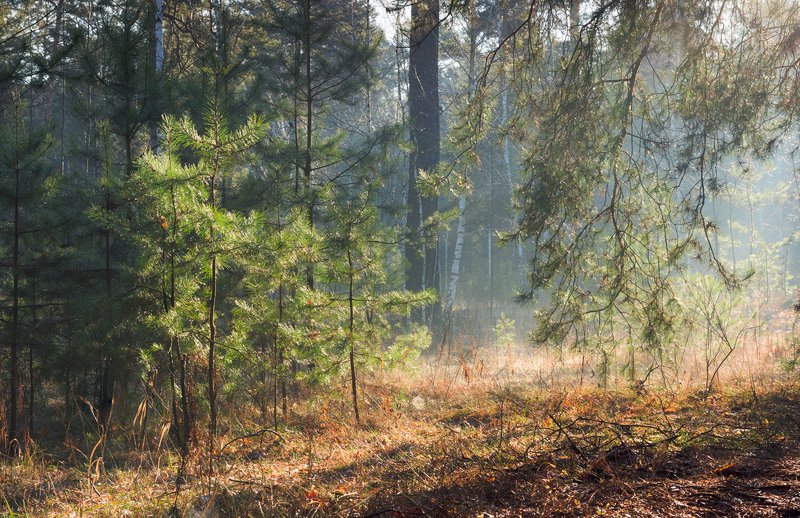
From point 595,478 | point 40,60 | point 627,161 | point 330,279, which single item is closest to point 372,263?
point 330,279

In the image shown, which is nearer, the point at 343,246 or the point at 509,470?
the point at 509,470

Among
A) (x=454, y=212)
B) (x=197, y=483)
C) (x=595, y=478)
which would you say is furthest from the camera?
(x=454, y=212)

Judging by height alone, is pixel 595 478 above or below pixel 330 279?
below

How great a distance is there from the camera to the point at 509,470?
3.22m

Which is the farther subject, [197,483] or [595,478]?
[197,483]

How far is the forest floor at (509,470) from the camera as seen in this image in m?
2.79

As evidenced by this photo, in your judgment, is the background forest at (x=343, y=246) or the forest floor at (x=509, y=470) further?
the background forest at (x=343, y=246)

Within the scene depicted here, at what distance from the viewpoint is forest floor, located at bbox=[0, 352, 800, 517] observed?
279 cm

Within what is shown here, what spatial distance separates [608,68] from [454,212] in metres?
2.14

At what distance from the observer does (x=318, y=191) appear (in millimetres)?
7152

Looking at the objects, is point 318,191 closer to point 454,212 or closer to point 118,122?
point 454,212

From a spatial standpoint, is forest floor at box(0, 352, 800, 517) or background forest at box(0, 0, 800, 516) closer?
forest floor at box(0, 352, 800, 517)

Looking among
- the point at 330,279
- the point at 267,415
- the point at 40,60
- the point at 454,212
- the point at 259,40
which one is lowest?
the point at 267,415

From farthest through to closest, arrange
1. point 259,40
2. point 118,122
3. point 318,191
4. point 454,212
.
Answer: point 259,40 → point 118,122 → point 318,191 → point 454,212
